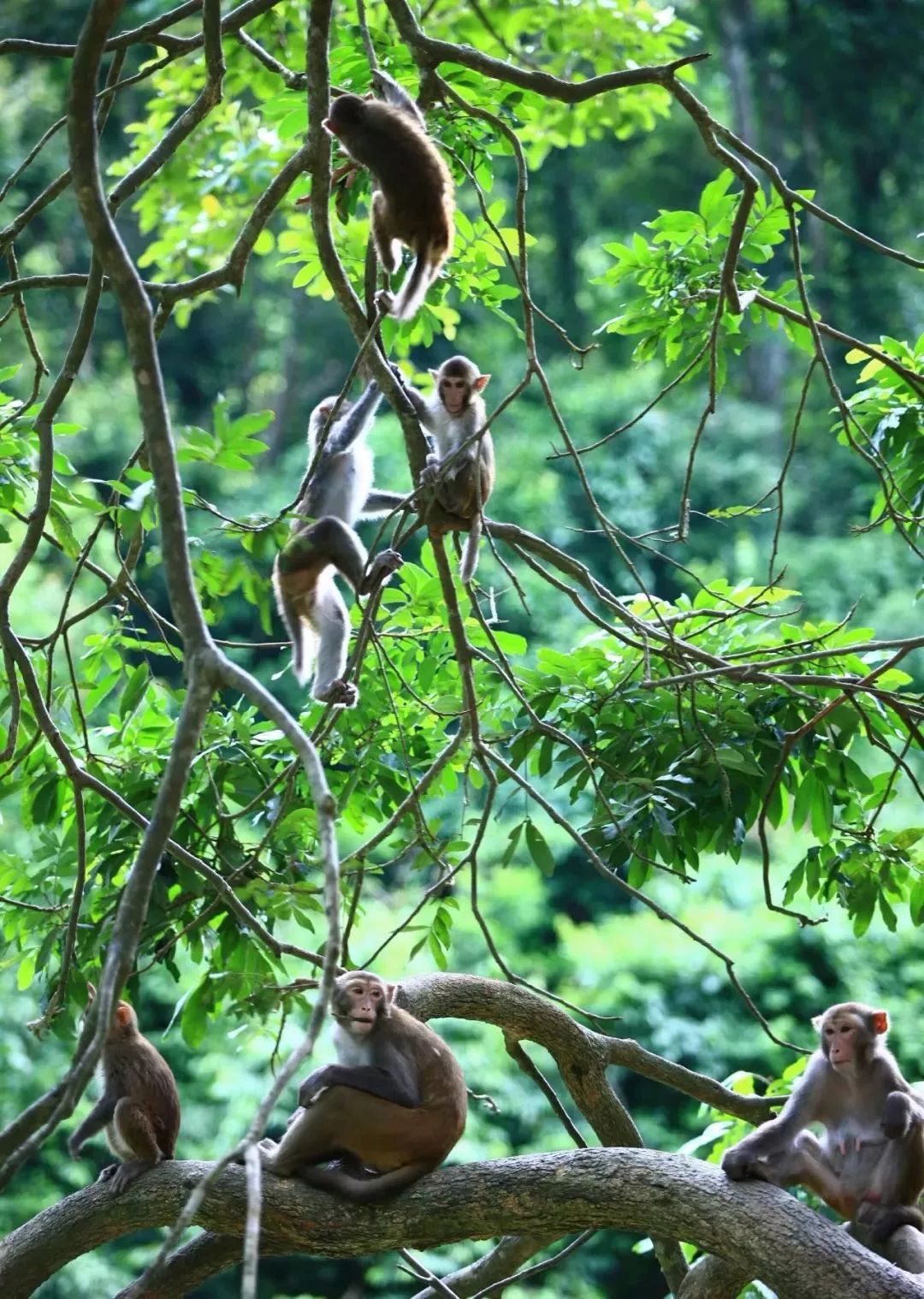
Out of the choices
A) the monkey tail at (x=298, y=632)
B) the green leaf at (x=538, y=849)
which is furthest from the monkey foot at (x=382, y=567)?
the green leaf at (x=538, y=849)

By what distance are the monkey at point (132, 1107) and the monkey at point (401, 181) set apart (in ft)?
7.13

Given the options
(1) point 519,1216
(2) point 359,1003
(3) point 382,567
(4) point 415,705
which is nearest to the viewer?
(1) point 519,1216

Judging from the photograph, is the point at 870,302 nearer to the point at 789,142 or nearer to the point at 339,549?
the point at 789,142

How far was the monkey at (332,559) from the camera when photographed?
15.1 ft

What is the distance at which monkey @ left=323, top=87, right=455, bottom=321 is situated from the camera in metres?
3.95

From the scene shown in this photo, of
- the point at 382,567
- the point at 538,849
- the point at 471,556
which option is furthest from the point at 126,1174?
the point at 471,556

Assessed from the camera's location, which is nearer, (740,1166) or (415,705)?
(740,1166)

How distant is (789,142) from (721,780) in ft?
73.0

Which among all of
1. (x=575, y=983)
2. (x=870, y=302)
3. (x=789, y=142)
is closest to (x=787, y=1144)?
(x=575, y=983)

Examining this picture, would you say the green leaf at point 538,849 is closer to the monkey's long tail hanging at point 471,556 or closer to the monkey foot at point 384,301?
the monkey's long tail hanging at point 471,556

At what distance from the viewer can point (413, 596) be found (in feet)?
15.2

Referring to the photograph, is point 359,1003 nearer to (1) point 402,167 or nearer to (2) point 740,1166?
(2) point 740,1166

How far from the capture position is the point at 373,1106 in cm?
376

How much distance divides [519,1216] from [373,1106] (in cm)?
55
